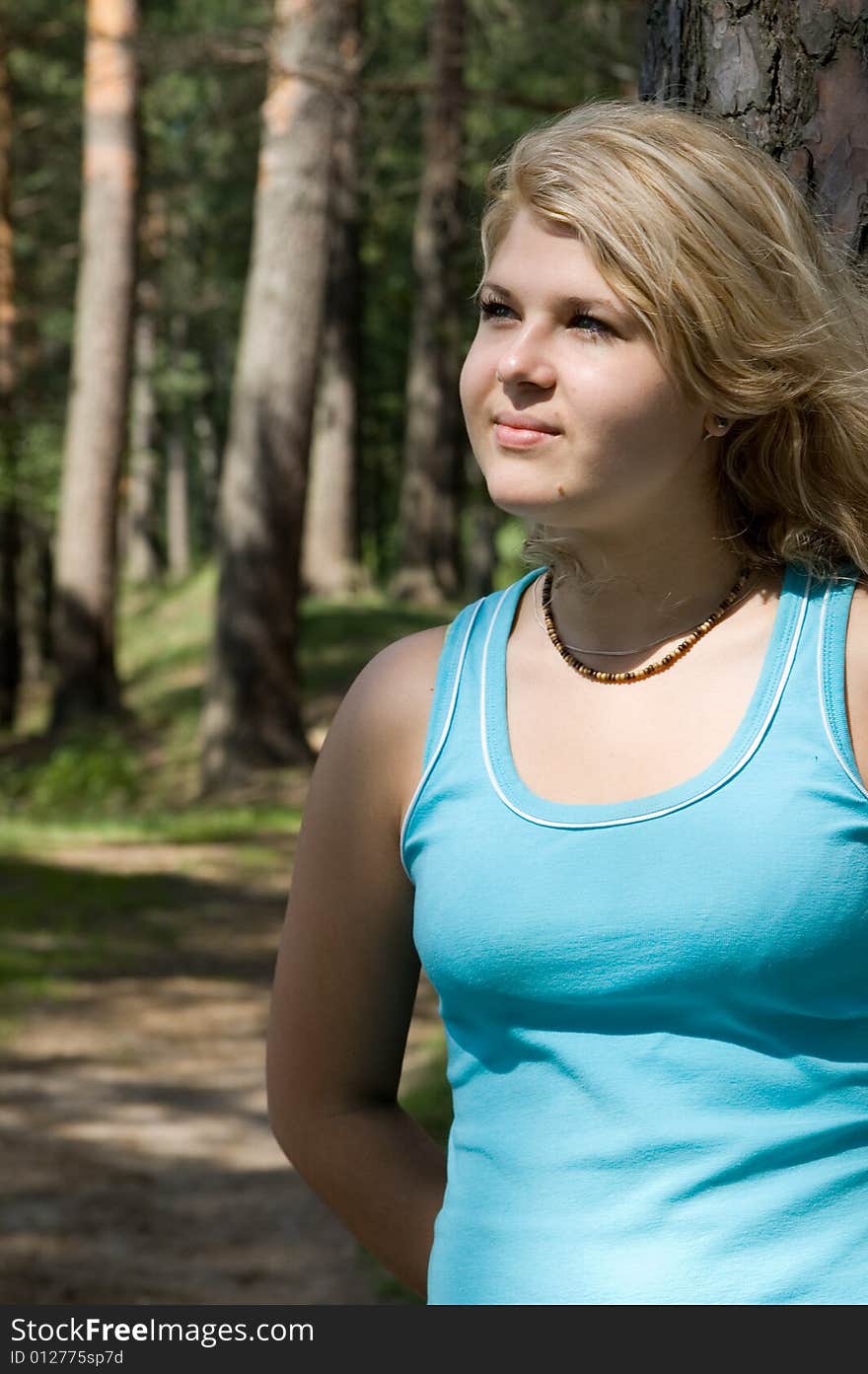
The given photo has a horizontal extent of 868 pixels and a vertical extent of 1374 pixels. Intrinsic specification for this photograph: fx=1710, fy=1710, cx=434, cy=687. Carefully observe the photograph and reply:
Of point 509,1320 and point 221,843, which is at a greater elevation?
point 509,1320

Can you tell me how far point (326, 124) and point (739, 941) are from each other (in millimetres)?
12482

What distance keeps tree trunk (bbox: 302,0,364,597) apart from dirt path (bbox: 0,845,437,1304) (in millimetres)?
12136

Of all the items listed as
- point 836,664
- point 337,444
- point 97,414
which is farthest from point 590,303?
→ point 337,444

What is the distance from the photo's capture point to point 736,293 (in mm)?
1856

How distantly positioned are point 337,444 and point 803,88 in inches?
745

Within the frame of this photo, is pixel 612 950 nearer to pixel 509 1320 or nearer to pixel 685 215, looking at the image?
pixel 509 1320

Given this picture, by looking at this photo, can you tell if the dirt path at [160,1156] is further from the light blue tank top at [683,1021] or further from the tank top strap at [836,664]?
the tank top strap at [836,664]

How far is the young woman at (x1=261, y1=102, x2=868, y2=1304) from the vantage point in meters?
1.71

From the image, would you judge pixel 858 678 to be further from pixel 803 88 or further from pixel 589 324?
pixel 803 88

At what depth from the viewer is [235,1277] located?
15.9 feet

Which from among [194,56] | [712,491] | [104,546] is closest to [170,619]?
[104,546]

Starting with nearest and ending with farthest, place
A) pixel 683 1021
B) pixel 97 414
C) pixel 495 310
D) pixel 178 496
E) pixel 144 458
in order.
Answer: pixel 683 1021 → pixel 495 310 → pixel 97 414 → pixel 144 458 → pixel 178 496

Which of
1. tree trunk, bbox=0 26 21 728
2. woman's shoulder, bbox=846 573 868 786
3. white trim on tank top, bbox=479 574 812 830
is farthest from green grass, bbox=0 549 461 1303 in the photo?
woman's shoulder, bbox=846 573 868 786

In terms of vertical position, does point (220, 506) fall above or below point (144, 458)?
above
